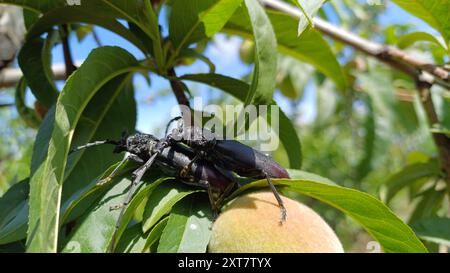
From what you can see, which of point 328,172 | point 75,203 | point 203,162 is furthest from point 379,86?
point 75,203

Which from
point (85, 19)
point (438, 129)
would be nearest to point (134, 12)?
point (85, 19)

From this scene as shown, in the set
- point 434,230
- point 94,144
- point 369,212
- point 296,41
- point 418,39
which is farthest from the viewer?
point 418,39

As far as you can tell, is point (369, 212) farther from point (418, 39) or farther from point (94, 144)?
point (418, 39)

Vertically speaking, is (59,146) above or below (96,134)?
above

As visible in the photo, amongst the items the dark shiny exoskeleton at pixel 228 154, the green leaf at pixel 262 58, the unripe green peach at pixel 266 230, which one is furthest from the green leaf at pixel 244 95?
the unripe green peach at pixel 266 230

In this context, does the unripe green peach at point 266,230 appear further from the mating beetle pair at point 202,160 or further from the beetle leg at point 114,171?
the beetle leg at point 114,171
